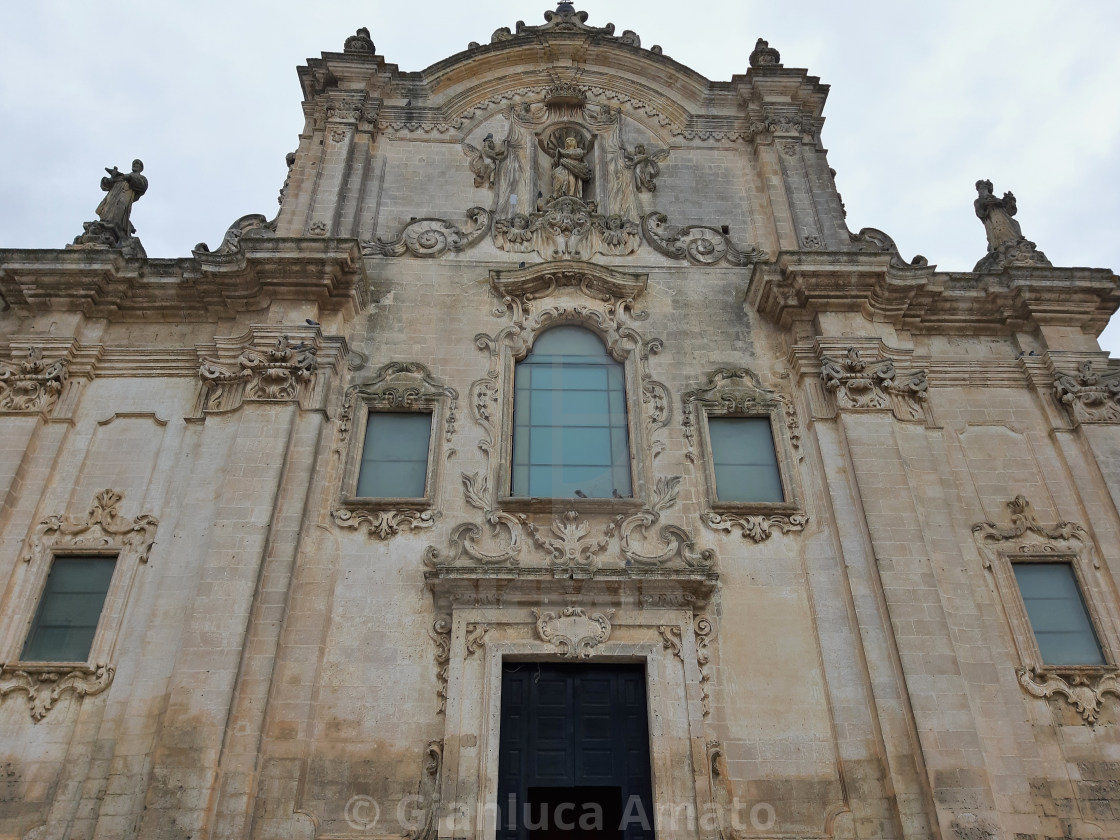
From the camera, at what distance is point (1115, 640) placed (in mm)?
10164

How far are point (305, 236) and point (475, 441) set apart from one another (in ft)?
14.5

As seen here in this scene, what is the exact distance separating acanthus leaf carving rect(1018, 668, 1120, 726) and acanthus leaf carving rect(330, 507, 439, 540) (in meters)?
6.96

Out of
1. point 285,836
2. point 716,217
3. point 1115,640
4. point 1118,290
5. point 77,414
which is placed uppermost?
point 716,217

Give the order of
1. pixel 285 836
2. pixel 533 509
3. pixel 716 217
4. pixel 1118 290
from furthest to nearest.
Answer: pixel 716 217
pixel 1118 290
pixel 533 509
pixel 285 836

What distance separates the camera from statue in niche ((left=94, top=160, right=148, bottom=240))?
13.7 meters

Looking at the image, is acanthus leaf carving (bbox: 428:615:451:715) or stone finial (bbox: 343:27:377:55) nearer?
acanthus leaf carving (bbox: 428:615:451:715)

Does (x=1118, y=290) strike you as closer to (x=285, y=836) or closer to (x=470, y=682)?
(x=470, y=682)

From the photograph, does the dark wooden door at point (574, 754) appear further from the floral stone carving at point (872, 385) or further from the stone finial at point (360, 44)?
the stone finial at point (360, 44)

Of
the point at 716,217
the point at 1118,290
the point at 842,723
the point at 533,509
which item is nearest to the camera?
the point at 842,723

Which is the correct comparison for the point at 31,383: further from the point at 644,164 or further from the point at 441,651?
the point at 644,164

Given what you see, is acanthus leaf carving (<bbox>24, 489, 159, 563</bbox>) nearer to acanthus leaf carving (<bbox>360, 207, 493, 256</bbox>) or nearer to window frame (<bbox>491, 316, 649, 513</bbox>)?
window frame (<bbox>491, 316, 649, 513</bbox>)

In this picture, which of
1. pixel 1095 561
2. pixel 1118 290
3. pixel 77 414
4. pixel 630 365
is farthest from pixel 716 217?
pixel 77 414

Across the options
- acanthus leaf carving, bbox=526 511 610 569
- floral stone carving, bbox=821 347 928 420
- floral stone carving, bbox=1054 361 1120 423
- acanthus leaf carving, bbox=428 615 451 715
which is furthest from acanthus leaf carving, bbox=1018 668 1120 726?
acanthus leaf carving, bbox=428 615 451 715

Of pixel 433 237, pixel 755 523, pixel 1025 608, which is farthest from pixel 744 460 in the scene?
pixel 433 237
